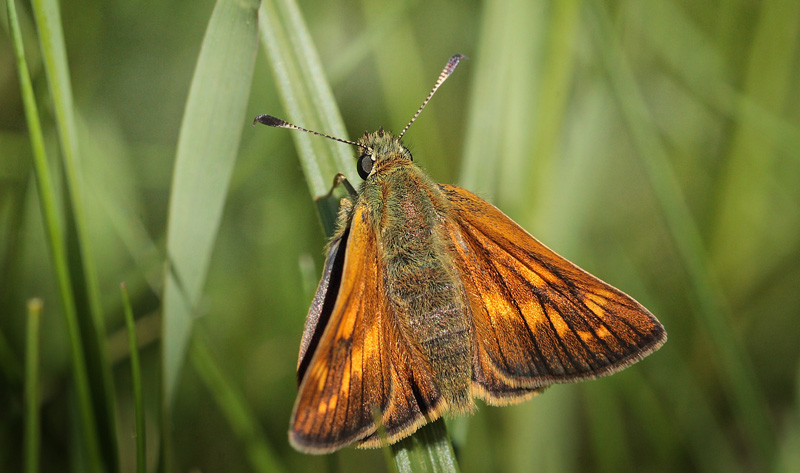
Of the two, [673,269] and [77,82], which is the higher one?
[77,82]

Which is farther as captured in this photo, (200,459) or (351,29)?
(351,29)

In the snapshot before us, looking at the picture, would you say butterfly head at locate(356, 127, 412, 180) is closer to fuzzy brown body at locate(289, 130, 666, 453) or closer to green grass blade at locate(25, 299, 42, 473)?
fuzzy brown body at locate(289, 130, 666, 453)

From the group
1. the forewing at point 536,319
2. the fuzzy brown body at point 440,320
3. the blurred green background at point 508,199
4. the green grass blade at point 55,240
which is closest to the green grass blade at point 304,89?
the blurred green background at point 508,199

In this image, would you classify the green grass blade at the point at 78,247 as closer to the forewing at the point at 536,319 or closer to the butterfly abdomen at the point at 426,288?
the butterfly abdomen at the point at 426,288

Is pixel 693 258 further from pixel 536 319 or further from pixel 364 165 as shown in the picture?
pixel 364 165

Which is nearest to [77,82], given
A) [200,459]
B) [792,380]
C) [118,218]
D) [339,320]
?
[118,218]

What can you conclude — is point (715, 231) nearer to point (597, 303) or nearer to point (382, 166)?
point (597, 303)

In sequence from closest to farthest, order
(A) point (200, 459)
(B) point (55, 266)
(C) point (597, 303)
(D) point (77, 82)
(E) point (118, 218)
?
(B) point (55, 266) < (C) point (597, 303) < (E) point (118, 218) < (A) point (200, 459) < (D) point (77, 82)
